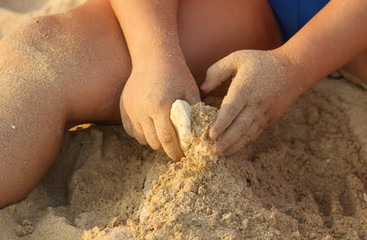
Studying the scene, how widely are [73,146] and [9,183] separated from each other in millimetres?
330

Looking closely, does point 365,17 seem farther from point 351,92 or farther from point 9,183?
point 9,183

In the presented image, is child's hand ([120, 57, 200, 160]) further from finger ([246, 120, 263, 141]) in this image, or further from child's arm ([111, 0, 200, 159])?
finger ([246, 120, 263, 141])

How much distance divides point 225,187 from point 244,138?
18 cm

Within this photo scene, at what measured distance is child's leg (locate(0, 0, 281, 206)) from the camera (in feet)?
4.91

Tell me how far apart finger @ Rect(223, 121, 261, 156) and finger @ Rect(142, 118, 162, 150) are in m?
0.19

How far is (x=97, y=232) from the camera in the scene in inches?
50.9

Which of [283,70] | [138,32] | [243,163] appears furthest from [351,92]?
[138,32]

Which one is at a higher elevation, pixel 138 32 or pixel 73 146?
pixel 138 32

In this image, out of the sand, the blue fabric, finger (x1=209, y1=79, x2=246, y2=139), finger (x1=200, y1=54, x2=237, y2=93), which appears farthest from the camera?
the blue fabric

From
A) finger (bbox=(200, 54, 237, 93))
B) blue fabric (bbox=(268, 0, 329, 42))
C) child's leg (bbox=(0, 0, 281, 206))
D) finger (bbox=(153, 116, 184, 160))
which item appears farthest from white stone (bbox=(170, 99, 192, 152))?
blue fabric (bbox=(268, 0, 329, 42))

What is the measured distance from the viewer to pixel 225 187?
1304 millimetres

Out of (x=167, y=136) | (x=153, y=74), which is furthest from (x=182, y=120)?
(x=153, y=74)

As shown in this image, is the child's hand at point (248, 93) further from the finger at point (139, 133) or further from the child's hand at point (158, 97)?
the finger at point (139, 133)

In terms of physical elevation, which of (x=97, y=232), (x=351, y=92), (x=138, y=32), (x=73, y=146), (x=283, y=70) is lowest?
(x=351, y=92)
